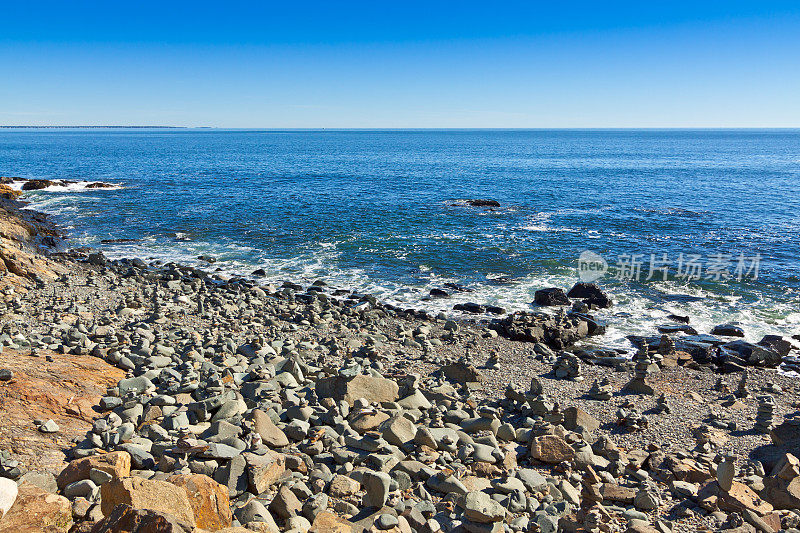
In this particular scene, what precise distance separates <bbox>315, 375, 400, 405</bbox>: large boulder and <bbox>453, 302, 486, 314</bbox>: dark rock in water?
12625 mm

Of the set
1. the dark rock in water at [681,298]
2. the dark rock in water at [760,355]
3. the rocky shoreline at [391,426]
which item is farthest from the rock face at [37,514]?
the dark rock in water at [681,298]

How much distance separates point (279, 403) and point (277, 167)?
9683 centimetres

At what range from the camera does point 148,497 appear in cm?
678

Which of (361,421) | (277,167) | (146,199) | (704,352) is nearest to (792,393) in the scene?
(704,352)

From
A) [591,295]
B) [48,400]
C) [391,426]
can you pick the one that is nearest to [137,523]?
[391,426]

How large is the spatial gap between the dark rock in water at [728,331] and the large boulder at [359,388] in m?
17.3

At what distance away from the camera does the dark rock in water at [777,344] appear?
20250mm

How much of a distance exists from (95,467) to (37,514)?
1.40 metres

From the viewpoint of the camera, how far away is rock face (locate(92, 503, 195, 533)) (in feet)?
18.4

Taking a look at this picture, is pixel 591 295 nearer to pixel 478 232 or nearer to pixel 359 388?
pixel 478 232

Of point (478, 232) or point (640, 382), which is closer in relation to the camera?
point (640, 382)

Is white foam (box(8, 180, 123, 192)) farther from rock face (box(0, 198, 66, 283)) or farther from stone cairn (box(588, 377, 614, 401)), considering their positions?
stone cairn (box(588, 377, 614, 401))

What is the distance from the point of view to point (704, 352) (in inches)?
788

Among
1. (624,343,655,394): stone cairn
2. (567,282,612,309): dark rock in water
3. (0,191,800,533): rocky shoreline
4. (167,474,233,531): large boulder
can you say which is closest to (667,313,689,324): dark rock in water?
(0,191,800,533): rocky shoreline
